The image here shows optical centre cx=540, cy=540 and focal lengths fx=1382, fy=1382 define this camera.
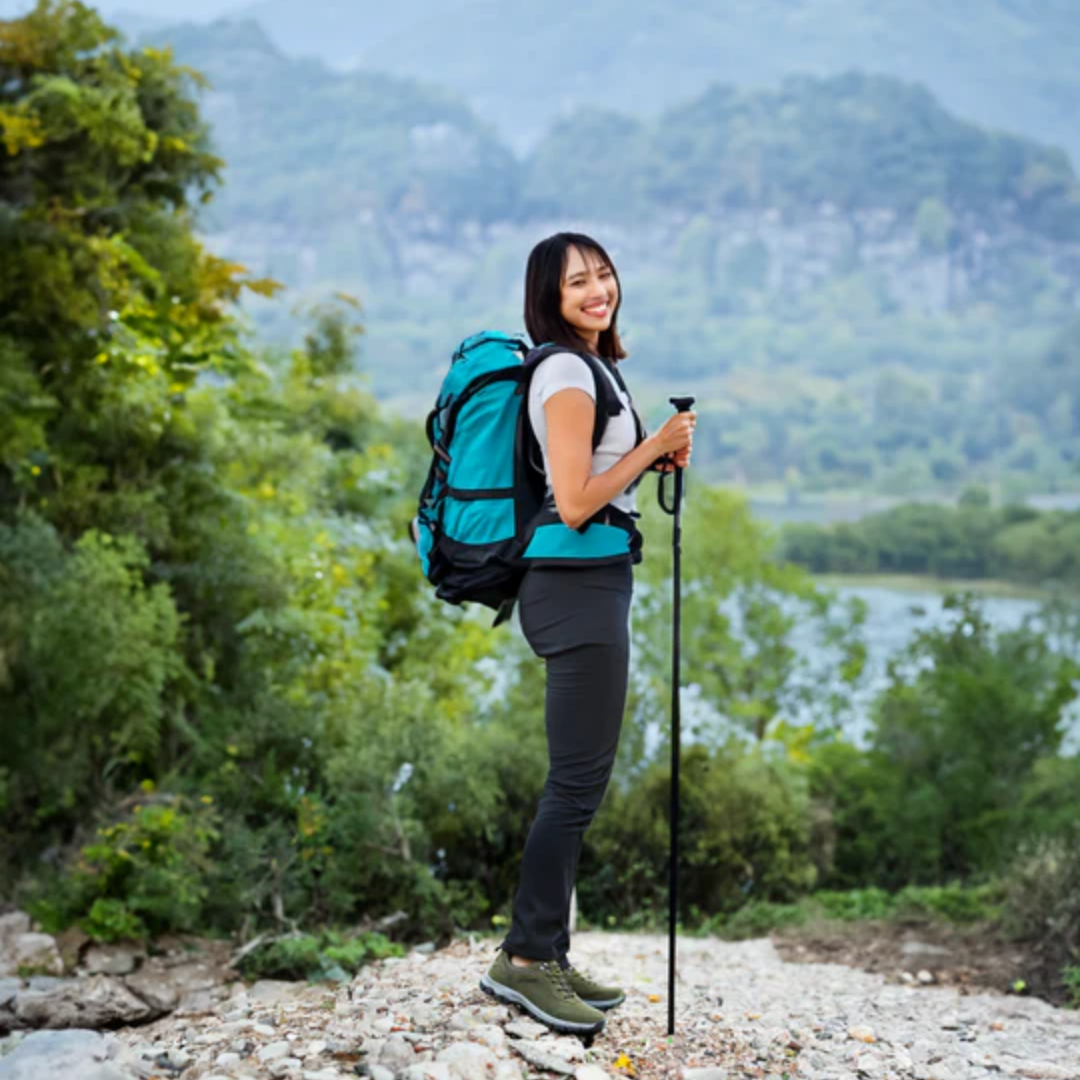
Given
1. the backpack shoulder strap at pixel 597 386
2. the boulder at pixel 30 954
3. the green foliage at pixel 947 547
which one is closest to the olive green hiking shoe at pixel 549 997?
the backpack shoulder strap at pixel 597 386

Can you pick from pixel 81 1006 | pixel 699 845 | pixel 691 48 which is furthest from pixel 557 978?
pixel 691 48

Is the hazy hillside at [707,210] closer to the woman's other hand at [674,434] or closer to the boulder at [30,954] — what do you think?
the boulder at [30,954]

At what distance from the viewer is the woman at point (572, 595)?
3002 mm

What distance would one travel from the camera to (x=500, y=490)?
3.14 meters

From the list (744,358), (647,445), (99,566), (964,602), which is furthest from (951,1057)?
(744,358)

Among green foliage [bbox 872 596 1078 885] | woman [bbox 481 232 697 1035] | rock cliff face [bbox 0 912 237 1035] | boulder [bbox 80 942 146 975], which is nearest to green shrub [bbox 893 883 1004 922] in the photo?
green foliage [bbox 872 596 1078 885]

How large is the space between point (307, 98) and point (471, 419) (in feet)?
321

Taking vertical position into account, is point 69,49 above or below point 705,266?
below

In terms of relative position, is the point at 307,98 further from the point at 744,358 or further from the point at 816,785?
the point at 816,785

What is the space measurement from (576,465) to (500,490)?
0.25 meters

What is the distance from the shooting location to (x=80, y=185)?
7195mm

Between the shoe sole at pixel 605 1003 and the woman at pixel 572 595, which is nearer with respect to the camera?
the woman at pixel 572 595

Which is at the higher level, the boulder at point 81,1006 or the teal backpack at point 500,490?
the teal backpack at point 500,490

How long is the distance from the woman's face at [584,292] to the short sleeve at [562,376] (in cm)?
18
